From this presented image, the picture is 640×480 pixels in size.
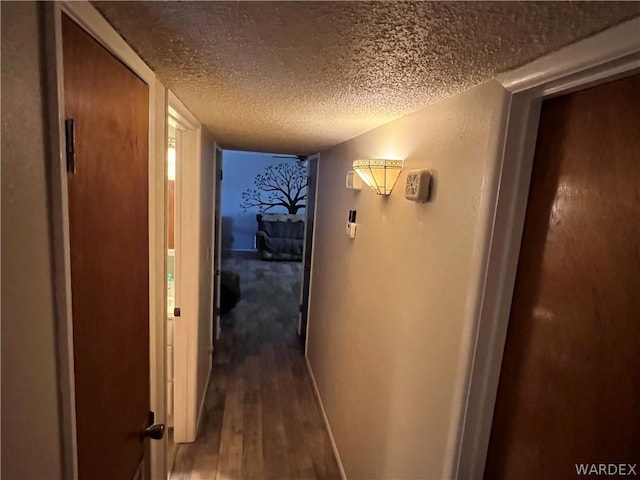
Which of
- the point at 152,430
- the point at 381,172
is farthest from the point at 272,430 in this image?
the point at 381,172

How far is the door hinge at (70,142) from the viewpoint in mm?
631

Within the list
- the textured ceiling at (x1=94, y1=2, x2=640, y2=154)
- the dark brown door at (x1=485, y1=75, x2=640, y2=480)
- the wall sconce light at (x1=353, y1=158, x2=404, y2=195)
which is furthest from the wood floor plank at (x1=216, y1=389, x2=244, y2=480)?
the textured ceiling at (x1=94, y1=2, x2=640, y2=154)

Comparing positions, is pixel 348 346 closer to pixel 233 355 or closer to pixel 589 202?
pixel 589 202

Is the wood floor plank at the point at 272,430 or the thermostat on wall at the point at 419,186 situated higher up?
the thermostat on wall at the point at 419,186

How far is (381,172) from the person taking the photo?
1588mm

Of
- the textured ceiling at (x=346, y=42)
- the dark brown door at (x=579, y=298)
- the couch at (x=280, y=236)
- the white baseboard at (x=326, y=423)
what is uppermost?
the textured ceiling at (x=346, y=42)

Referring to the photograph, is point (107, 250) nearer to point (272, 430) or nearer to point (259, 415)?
point (272, 430)

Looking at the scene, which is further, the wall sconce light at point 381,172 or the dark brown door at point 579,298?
the wall sconce light at point 381,172

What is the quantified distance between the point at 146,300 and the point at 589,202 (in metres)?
1.22

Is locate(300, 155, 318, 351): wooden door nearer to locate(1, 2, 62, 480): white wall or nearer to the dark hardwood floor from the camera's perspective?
the dark hardwood floor

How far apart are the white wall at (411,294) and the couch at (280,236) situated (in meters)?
5.70

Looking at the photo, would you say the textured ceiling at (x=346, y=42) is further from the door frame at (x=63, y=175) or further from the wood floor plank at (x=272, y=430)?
the wood floor plank at (x=272, y=430)

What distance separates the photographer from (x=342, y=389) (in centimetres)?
241

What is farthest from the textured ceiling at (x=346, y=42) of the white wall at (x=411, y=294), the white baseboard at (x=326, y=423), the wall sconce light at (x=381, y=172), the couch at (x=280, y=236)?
the couch at (x=280, y=236)
